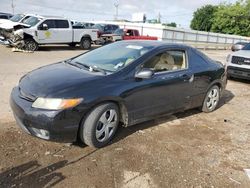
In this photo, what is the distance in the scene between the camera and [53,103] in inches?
151

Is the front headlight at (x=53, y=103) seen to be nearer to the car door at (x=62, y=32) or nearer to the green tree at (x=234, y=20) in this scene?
the car door at (x=62, y=32)

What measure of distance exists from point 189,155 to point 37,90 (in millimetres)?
2417

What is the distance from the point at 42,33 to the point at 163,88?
12.7 metres

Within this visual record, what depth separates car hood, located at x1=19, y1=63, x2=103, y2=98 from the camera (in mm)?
3987

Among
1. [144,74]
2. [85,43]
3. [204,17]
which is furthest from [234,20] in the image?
[144,74]

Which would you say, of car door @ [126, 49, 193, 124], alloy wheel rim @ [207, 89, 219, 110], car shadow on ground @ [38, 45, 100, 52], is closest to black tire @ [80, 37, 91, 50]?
car shadow on ground @ [38, 45, 100, 52]

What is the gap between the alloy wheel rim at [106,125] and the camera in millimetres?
4270

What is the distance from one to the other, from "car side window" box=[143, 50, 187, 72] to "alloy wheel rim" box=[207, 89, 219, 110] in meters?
1.26

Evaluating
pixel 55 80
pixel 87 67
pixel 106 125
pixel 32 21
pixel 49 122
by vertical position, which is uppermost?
pixel 32 21

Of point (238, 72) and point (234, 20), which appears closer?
point (238, 72)

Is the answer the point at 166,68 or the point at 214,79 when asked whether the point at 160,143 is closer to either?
the point at 166,68

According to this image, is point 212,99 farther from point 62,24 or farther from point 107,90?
point 62,24

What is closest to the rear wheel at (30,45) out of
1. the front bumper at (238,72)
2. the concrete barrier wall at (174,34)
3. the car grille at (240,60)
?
the front bumper at (238,72)

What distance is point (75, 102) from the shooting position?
392 centimetres
